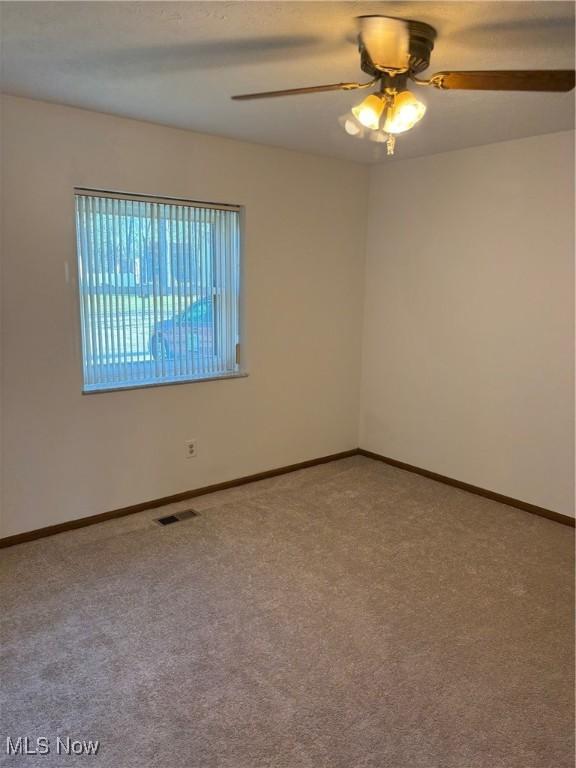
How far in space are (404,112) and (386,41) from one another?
237 mm

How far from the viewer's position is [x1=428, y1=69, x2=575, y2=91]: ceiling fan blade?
1.62 metres

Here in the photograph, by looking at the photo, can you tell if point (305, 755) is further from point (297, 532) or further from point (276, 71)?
point (276, 71)

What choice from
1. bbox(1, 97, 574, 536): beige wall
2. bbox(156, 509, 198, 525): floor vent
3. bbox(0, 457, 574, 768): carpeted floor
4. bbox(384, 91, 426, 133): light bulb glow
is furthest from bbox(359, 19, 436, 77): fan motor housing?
bbox(156, 509, 198, 525): floor vent

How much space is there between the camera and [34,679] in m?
2.17

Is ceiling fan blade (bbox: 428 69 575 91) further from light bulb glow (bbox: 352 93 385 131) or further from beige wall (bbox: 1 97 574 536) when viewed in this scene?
beige wall (bbox: 1 97 574 536)

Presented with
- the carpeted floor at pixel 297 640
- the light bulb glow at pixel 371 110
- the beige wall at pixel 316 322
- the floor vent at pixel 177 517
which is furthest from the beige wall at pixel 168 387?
the light bulb glow at pixel 371 110

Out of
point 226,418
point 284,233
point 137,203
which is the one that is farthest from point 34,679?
point 284,233

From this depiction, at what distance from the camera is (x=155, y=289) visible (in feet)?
11.6

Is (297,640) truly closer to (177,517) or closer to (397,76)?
(177,517)

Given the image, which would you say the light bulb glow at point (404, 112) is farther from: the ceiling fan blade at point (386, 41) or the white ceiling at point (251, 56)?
the white ceiling at point (251, 56)

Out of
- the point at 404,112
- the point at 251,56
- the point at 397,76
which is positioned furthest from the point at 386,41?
the point at 251,56

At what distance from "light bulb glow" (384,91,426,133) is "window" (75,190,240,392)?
6.09 feet

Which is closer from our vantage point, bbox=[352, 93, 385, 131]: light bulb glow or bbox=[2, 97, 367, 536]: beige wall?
bbox=[352, 93, 385, 131]: light bulb glow

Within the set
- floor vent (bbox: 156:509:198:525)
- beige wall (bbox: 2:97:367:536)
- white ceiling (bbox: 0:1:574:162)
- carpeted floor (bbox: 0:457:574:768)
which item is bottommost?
carpeted floor (bbox: 0:457:574:768)
